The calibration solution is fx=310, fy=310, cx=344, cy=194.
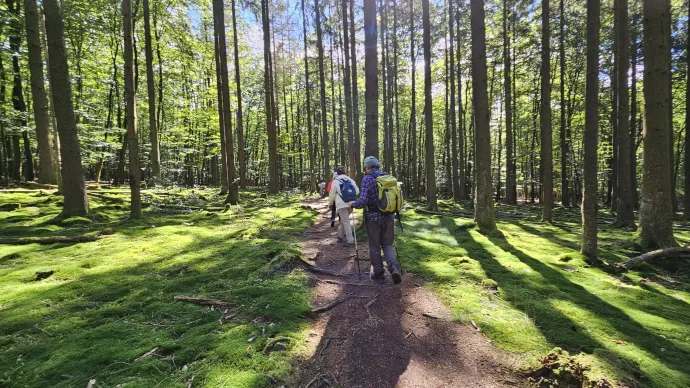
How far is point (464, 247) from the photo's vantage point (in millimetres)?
7746

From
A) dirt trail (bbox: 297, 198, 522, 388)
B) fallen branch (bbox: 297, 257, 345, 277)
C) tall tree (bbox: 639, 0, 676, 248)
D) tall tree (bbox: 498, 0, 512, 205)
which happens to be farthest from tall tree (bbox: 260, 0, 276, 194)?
tall tree (bbox: 639, 0, 676, 248)

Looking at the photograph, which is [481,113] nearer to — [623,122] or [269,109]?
[623,122]

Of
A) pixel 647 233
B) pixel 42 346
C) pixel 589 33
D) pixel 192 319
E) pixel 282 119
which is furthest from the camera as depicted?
pixel 282 119

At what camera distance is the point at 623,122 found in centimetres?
1148

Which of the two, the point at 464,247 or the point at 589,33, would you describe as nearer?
the point at 589,33

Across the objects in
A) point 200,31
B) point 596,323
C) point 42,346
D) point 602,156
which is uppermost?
point 200,31

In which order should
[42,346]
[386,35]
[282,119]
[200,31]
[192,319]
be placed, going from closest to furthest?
[42,346]
[192,319]
[386,35]
[200,31]
[282,119]

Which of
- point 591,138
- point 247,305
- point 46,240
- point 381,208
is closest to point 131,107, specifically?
point 46,240

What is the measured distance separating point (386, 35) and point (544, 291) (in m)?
21.1

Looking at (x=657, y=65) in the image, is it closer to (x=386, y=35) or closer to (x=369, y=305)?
(x=369, y=305)

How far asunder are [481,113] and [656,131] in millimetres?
3830

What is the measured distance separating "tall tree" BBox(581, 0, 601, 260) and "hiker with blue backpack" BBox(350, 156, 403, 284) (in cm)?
453

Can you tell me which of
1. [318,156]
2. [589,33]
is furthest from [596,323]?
[318,156]

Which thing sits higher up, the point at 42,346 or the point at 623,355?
the point at 42,346
